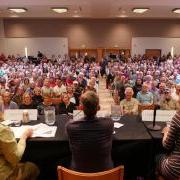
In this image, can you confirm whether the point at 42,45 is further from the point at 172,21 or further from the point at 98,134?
the point at 98,134

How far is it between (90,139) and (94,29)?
1626 cm

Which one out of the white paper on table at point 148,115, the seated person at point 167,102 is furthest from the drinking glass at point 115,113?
the seated person at point 167,102

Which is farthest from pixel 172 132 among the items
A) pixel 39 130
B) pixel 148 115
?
pixel 39 130

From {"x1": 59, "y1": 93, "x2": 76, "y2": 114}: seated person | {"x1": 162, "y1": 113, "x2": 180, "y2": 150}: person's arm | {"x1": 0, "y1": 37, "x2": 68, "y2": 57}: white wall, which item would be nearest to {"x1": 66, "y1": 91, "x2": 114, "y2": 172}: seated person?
{"x1": 162, "y1": 113, "x2": 180, "y2": 150}: person's arm

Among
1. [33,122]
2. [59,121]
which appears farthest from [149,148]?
[33,122]

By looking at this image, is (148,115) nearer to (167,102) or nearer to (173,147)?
(173,147)

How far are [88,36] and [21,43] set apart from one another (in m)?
4.47

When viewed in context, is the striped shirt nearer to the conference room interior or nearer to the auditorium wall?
the conference room interior

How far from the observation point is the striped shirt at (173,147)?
1983 mm

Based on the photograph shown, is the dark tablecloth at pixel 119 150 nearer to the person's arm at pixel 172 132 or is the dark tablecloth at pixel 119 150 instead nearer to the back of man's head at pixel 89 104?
the person's arm at pixel 172 132

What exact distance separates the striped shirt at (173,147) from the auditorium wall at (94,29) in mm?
16083

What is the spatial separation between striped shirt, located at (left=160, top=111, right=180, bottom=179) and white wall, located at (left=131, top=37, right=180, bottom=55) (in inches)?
635

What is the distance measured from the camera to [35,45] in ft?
57.3

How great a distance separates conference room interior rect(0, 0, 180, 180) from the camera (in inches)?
102
